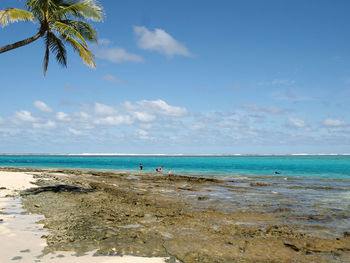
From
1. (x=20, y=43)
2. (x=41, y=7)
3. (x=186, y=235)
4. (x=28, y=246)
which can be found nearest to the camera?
(x=28, y=246)

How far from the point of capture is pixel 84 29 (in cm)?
1388

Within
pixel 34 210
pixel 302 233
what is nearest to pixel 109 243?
pixel 34 210

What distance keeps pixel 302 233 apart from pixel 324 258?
7.92 ft

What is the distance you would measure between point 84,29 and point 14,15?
3591mm

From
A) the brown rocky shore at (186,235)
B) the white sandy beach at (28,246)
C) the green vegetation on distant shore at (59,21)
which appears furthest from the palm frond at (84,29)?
the white sandy beach at (28,246)

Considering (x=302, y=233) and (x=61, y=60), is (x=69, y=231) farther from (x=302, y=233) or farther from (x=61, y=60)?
(x=61, y=60)

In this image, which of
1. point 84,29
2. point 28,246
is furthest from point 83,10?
point 28,246

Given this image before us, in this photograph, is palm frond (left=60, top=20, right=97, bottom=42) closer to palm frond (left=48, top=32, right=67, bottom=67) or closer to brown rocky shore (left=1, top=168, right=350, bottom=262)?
palm frond (left=48, top=32, right=67, bottom=67)

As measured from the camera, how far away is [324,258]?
623 cm

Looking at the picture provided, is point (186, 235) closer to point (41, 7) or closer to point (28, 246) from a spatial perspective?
A: point (28, 246)

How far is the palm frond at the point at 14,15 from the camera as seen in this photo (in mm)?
10520

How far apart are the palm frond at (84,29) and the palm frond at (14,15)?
2.10 meters

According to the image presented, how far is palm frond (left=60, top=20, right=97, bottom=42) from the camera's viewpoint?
1339 cm

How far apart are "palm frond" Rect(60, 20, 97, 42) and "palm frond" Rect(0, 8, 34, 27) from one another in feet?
6.87
